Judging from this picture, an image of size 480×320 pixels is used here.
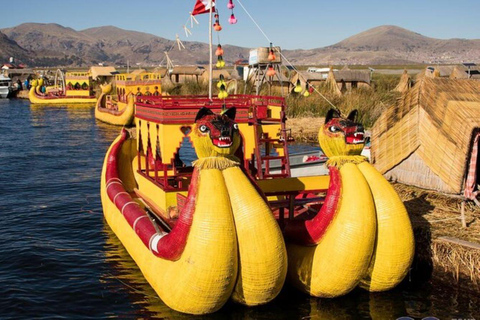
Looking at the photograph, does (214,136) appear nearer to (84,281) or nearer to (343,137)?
(343,137)

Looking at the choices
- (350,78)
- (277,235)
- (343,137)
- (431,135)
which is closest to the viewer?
(277,235)

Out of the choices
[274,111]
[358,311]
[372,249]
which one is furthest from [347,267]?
[274,111]

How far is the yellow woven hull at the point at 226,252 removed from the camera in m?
8.43

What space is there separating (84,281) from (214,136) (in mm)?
5117

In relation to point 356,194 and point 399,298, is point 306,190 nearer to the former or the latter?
point 356,194

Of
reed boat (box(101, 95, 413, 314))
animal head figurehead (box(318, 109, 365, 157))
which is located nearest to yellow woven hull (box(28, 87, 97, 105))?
reed boat (box(101, 95, 413, 314))

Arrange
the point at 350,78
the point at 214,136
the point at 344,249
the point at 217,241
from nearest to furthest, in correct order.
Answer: the point at 217,241
the point at 214,136
the point at 344,249
the point at 350,78

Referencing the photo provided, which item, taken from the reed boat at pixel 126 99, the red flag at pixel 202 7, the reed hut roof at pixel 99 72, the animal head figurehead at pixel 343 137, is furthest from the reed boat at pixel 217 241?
the reed hut roof at pixel 99 72

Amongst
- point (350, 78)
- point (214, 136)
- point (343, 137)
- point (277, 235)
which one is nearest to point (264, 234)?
point (277, 235)

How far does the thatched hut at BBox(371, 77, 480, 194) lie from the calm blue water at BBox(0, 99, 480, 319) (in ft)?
13.1

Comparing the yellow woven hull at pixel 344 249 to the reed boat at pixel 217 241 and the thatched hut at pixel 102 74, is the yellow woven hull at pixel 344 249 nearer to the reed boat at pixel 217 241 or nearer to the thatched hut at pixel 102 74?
the reed boat at pixel 217 241

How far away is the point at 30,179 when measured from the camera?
2330cm

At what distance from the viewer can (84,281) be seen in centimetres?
1181

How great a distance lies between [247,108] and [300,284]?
4.82 meters
